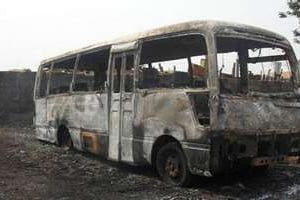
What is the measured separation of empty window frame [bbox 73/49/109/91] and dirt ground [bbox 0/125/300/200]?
1582 mm

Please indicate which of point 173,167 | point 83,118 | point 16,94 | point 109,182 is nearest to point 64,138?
point 83,118

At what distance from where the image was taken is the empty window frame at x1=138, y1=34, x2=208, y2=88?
899 centimetres

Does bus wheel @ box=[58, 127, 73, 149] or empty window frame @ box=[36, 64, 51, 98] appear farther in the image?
empty window frame @ box=[36, 64, 51, 98]

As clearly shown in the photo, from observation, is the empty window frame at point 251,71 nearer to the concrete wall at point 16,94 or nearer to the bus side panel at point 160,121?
the bus side panel at point 160,121

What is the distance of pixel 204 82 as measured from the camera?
8.59 metres

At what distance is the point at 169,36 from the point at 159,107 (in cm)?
118

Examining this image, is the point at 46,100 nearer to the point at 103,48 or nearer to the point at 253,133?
the point at 103,48

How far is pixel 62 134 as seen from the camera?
13.9 m

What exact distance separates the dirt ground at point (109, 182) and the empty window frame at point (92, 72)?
1582 millimetres

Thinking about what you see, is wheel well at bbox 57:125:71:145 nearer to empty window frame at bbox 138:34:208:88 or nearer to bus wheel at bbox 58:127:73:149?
bus wheel at bbox 58:127:73:149

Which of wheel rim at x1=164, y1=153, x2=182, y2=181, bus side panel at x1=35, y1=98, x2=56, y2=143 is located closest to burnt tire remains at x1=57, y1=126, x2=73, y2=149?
bus side panel at x1=35, y1=98, x2=56, y2=143

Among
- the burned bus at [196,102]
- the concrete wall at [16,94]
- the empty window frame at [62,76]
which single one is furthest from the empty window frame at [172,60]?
the concrete wall at [16,94]

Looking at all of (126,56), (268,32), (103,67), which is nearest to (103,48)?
(103,67)

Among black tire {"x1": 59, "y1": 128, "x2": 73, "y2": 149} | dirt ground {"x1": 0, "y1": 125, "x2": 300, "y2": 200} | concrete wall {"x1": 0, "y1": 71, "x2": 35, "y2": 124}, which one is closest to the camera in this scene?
dirt ground {"x1": 0, "y1": 125, "x2": 300, "y2": 200}
